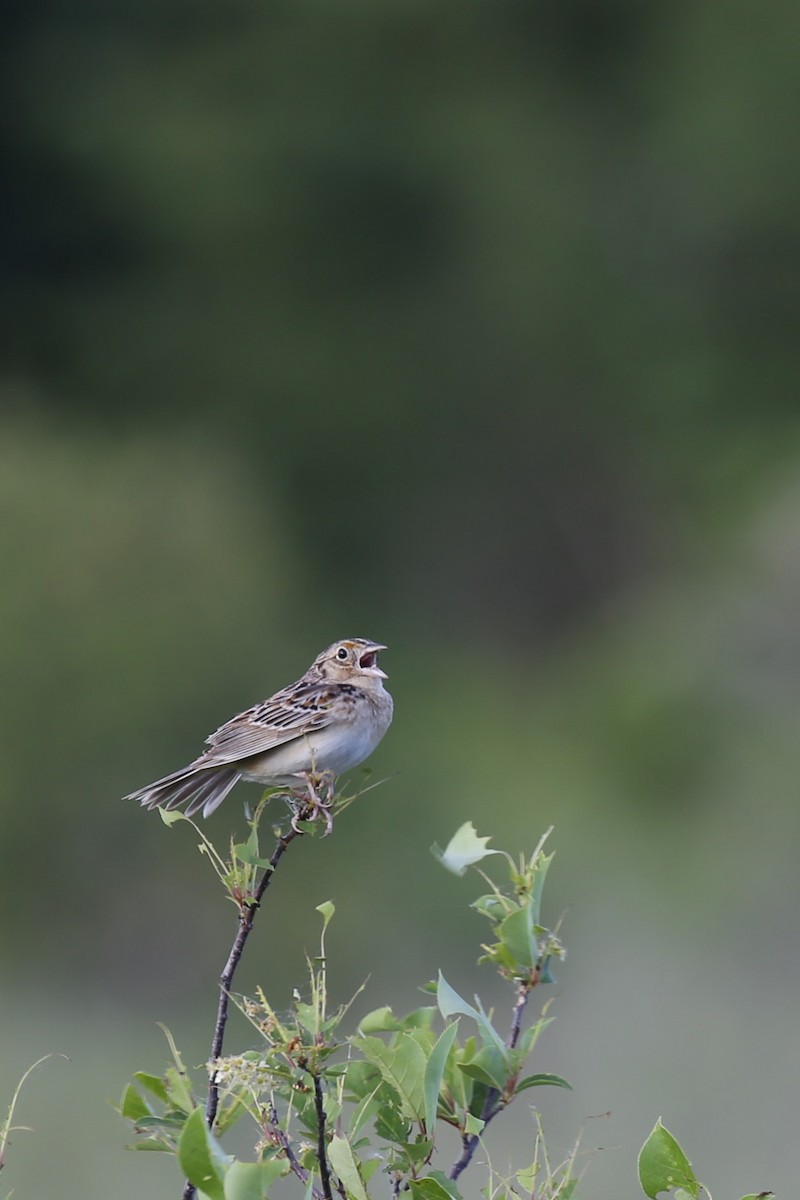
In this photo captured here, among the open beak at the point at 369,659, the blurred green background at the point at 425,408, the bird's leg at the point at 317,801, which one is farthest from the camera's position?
the blurred green background at the point at 425,408

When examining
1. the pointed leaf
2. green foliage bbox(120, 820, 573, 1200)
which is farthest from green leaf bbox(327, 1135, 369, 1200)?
the pointed leaf

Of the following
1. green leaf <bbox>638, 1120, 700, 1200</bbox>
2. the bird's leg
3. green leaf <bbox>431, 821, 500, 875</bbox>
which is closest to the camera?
green leaf <bbox>638, 1120, 700, 1200</bbox>

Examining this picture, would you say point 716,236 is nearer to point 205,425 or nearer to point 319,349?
point 319,349

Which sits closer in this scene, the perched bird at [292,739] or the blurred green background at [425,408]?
the perched bird at [292,739]

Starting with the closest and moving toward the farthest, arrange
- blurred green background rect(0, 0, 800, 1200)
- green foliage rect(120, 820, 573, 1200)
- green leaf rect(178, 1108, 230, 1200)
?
green leaf rect(178, 1108, 230, 1200)
green foliage rect(120, 820, 573, 1200)
blurred green background rect(0, 0, 800, 1200)

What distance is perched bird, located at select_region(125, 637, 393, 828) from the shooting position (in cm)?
192

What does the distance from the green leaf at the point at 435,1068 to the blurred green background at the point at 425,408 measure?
699 centimetres

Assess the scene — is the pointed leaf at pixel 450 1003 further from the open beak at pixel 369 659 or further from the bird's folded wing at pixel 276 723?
the open beak at pixel 369 659

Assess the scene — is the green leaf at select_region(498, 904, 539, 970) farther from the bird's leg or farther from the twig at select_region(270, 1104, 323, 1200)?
the bird's leg

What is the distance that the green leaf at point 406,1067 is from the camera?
1.11 meters

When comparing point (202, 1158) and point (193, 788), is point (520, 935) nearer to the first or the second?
point (202, 1158)

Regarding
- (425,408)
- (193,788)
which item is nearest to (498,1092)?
(193,788)

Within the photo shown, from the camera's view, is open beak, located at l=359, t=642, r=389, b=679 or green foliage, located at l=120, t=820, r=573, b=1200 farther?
open beak, located at l=359, t=642, r=389, b=679

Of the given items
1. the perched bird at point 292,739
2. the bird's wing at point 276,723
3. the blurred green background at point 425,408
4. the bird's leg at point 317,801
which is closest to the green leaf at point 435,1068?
the bird's leg at point 317,801
